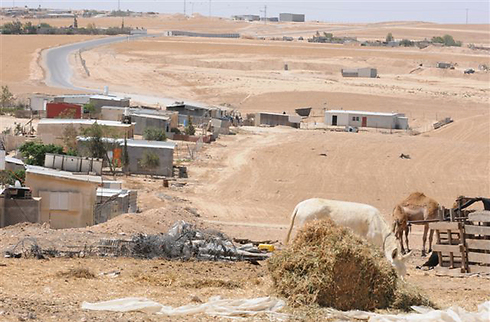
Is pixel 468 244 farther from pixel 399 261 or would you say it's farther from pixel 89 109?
pixel 89 109

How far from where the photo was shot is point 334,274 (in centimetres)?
1184

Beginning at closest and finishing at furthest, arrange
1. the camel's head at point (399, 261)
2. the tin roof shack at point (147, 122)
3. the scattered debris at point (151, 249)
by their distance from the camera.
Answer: the camel's head at point (399, 261) < the scattered debris at point (151, 249) < the tin roof shack at point (147, 122)

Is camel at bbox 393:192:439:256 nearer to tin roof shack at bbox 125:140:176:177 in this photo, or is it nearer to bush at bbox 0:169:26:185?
bush at bbox 0:169:26:185

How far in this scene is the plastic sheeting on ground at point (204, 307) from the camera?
11352mm

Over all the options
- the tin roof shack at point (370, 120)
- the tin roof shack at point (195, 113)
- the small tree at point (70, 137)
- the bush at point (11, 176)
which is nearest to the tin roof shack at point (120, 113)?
the tin roof shack at point (195, 113)

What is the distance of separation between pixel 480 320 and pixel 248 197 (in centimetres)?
2231

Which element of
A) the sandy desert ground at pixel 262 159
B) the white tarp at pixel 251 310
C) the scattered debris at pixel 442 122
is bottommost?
the scattered debris at pixel 442 122

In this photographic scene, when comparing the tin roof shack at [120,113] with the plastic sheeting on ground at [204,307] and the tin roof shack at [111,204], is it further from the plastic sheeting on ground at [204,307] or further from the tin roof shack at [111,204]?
the plastic sheeting on ground at [204,307]

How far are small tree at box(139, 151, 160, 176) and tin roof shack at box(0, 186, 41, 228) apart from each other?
575 inches

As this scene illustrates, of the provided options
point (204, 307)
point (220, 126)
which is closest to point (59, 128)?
point (220, 126)

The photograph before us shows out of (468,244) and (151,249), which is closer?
(151,249)

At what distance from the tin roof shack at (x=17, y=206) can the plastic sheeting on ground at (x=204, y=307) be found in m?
10.5

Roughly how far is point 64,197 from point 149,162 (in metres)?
13.3

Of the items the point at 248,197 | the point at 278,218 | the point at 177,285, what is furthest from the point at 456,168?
the point at 177,285
